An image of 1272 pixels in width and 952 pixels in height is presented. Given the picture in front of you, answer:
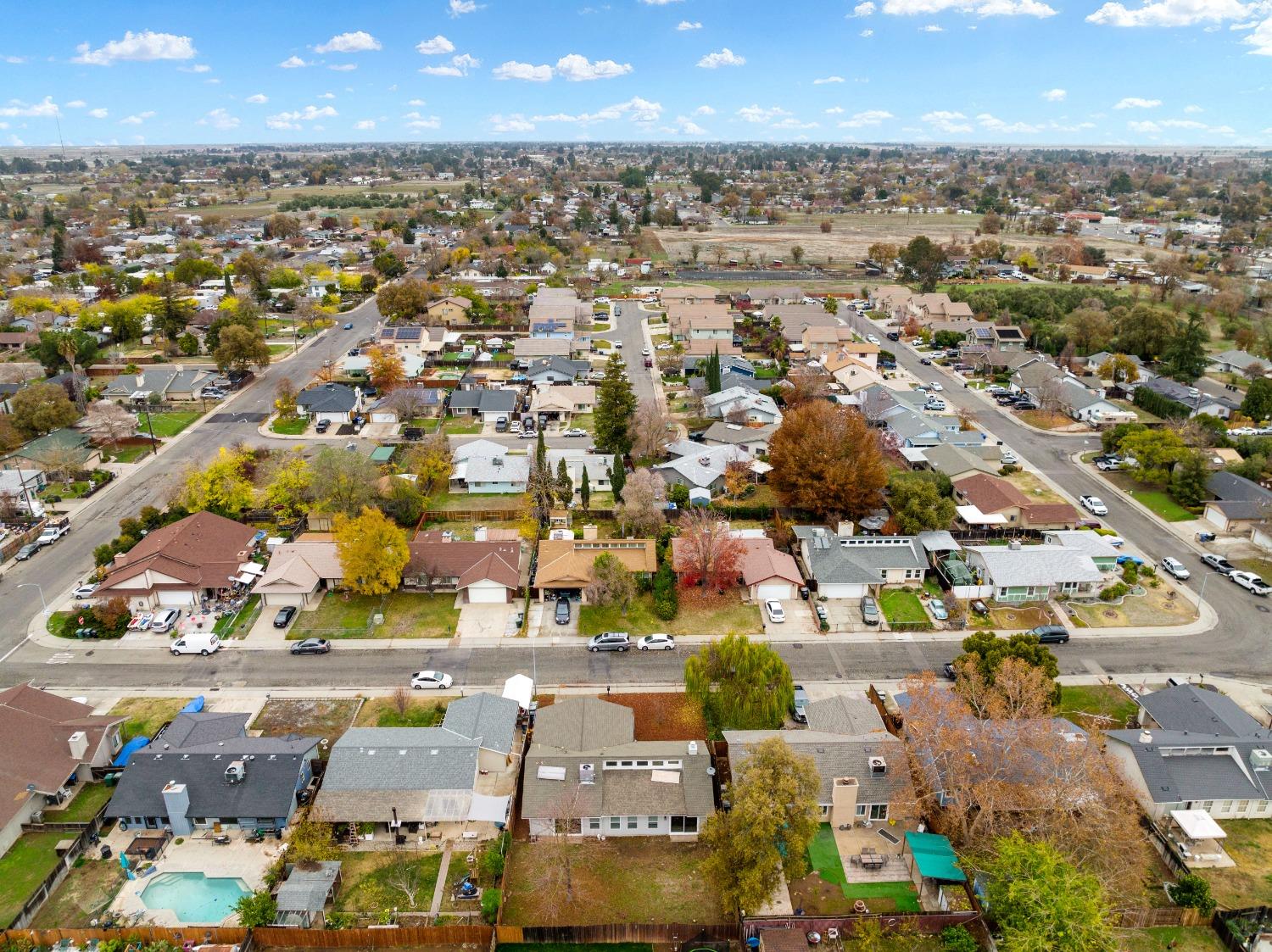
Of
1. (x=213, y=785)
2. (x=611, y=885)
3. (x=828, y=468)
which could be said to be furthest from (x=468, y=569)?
(x=828, y=468)

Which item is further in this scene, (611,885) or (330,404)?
(330,404)

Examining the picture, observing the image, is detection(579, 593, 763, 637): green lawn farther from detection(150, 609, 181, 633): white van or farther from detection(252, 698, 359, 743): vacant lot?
detection(150, 609, 181, 633): white van

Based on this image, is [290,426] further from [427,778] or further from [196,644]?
[427,778]

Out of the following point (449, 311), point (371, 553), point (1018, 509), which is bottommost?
point (1018, 509)

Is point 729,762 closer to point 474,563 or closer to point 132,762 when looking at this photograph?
point 474,563

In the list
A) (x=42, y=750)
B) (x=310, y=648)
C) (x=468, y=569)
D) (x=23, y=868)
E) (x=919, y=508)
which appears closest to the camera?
(x=23, y=868)

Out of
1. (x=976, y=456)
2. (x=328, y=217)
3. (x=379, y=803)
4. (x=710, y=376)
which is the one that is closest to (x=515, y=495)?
(x=710, y=376)

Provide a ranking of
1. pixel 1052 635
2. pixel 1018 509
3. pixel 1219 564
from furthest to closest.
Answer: pixel 1018 509 → pixel 1219 564 → pixel 1052 635
